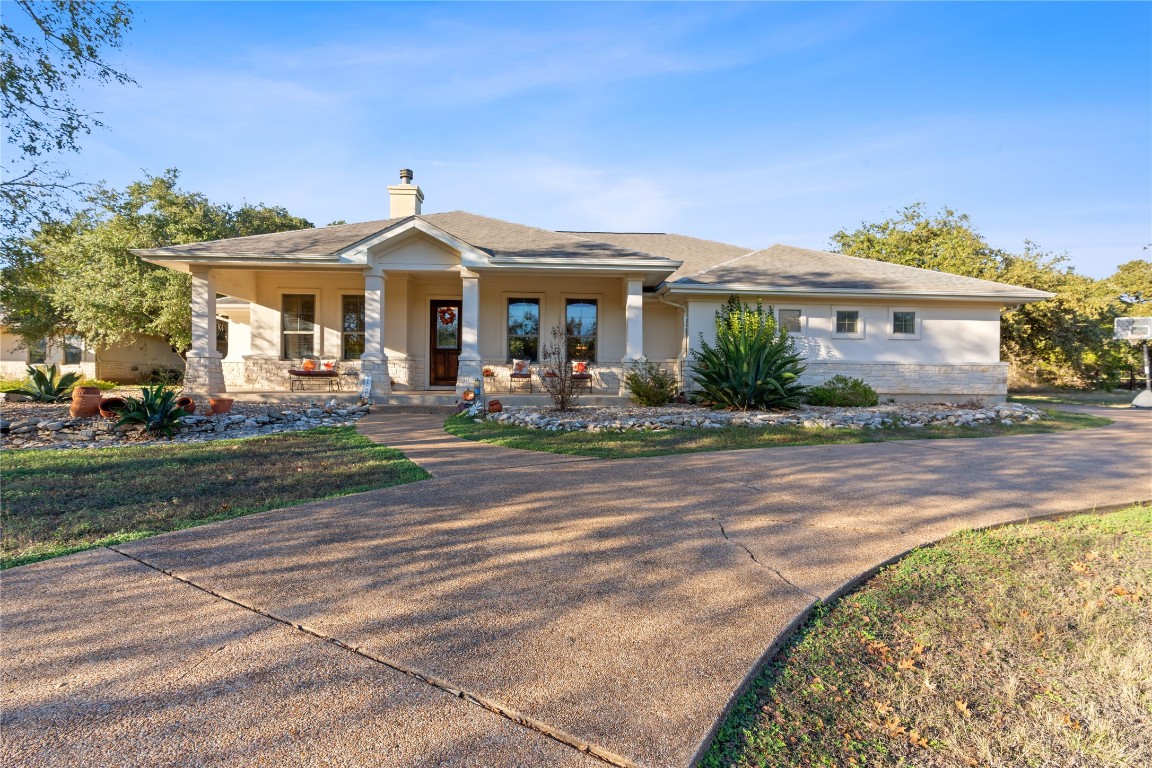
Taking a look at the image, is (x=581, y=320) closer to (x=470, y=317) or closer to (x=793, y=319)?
(x=470, y=317)

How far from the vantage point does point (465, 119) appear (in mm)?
12766

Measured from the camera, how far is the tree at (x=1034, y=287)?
68.5 feet

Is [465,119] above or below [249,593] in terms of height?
above

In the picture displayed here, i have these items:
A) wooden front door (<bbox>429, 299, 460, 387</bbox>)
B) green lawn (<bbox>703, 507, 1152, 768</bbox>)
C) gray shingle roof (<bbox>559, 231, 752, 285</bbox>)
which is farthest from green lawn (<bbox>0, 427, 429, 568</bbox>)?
gray shingle roof (<bbox>559, 231, 752, 285</bbox>)

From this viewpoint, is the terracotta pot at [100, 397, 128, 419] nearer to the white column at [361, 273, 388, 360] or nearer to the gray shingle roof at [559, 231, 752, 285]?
the white column at [361, 273, 388, 360]

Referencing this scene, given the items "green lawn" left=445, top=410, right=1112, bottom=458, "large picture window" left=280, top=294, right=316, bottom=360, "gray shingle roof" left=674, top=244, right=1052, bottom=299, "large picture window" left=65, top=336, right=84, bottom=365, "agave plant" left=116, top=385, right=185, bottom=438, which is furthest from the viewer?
"large picture window" left=65, top=336, right=84, bottom=365

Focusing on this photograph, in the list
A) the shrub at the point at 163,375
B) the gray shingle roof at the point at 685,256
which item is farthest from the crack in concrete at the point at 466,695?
the shrub at the point at 163,375

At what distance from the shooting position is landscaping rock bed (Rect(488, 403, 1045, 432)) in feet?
30.8

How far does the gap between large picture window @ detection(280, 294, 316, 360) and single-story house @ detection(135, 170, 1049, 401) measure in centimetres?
3

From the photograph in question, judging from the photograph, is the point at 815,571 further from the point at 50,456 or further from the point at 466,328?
the point at 466,328

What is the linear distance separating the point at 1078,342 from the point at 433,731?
2700cm

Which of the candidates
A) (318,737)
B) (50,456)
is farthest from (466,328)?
(318,737)

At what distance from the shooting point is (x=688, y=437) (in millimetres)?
8414

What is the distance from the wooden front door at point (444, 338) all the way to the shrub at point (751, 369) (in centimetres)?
698
